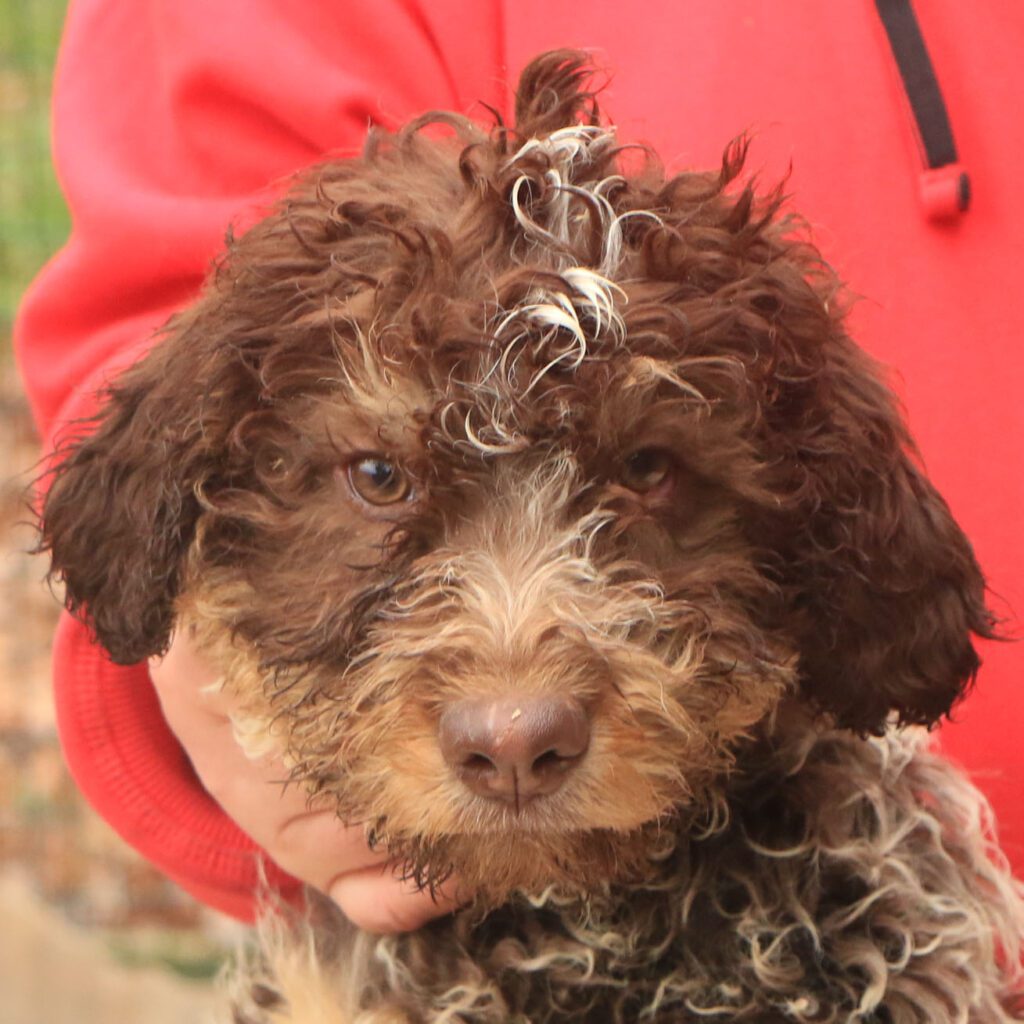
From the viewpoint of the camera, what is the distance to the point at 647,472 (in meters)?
2.61

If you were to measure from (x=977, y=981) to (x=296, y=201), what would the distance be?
1781 mm

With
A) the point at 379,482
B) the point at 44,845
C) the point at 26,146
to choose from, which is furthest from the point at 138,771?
the point at 26,146

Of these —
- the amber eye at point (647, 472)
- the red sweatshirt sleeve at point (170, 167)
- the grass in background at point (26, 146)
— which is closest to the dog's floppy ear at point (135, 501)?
the red sweatshirt sleeve at point (170, 167)

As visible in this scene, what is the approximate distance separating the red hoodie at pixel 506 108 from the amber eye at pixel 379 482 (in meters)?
0.71

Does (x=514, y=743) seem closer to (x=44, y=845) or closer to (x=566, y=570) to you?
(x=566, y=570)

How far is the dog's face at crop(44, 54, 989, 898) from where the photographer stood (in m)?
2.44

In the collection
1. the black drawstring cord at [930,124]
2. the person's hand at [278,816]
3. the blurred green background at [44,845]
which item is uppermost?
the black drawstring cord at [930,124]

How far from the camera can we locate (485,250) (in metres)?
2.58

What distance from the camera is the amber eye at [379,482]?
8.60 ft

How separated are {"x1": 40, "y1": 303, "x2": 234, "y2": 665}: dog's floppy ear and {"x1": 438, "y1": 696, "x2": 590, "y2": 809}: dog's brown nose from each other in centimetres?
71

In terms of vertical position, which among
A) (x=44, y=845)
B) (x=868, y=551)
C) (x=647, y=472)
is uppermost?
(x=647, y=472)

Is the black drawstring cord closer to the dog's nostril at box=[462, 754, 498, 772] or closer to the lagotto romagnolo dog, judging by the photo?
the lagotto romagnolo dog

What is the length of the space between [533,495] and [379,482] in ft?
0.83

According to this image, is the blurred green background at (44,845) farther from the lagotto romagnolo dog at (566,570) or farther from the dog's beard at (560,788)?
the dog's beard at (560,788)
